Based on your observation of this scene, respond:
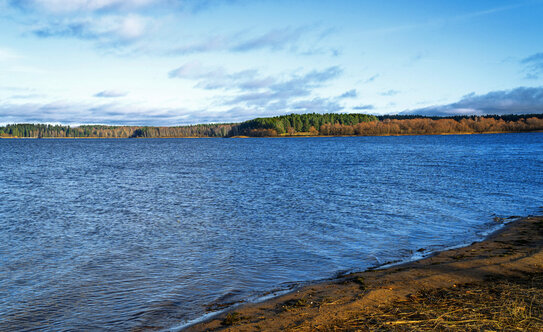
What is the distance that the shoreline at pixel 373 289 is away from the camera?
8.41m

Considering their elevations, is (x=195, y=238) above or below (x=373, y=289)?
below

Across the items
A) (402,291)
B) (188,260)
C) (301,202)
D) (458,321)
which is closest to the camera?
(458,321)

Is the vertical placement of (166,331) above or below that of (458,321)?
below

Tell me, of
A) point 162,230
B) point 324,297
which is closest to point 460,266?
point 324,297

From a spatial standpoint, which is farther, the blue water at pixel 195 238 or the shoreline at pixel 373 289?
the blue water at pixel 195 238

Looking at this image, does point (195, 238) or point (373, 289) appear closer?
point (373, 289)

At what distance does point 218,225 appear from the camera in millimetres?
20078

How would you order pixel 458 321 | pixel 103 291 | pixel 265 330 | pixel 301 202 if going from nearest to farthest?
pixel 458 321 → pixel 265 330 → pixel 103 291 → pixel 301 202

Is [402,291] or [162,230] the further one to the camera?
[162,230]

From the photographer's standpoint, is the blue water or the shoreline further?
the blue water

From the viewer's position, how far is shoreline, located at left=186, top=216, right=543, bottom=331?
841 centimetres

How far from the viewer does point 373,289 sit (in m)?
10.2

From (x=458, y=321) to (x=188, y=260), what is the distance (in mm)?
9536

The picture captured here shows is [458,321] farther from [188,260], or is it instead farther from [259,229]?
[259,229]
